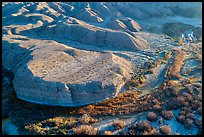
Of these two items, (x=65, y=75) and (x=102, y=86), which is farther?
(x=65, y=75)

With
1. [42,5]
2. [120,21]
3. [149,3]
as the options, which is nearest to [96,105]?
[120,21]

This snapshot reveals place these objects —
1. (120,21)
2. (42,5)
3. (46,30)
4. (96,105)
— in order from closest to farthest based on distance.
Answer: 1. (96,105)
2. (46,30)
3. (120,21)
4. (42,5)

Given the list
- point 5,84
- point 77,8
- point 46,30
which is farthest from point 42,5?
point 5,84

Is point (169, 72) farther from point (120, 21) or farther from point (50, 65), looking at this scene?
point (120, 21)

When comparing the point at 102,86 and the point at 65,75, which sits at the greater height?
the point at 102,86

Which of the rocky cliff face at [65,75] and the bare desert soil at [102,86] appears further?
the rocky cliff face at [65,75]

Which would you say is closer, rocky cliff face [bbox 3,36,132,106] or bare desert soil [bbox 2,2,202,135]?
bare desert soil [bbox 2,2,202,135]

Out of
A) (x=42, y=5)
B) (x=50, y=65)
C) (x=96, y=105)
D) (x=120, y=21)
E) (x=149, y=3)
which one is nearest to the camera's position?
(x=96, y=105)

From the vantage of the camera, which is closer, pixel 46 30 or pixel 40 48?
pixel 40 48

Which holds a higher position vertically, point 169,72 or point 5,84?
point 169,72

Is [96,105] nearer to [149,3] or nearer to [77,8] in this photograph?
[77,8]
